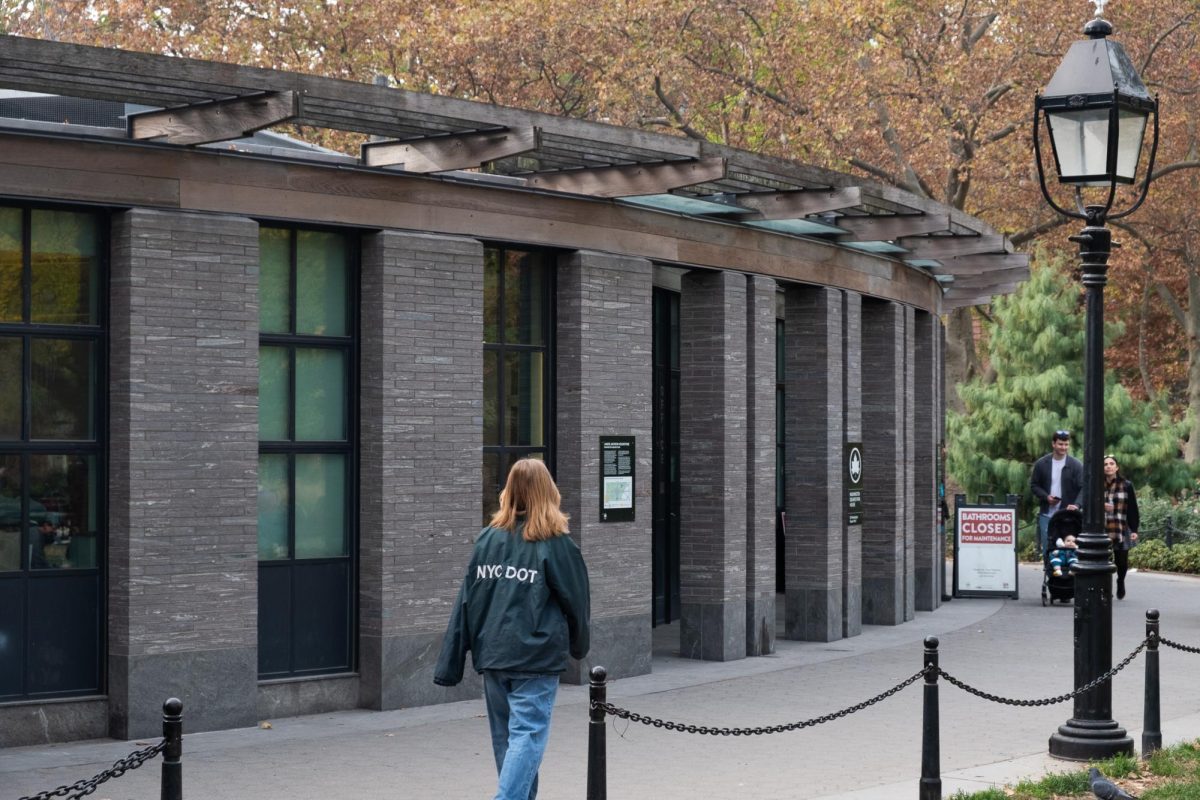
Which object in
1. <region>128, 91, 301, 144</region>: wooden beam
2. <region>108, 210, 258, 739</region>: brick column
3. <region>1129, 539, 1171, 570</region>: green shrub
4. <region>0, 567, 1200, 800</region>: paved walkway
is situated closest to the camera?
<region>0, 567, 1200, 800</region>: paved walkway

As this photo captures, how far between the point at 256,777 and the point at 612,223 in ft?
20.1

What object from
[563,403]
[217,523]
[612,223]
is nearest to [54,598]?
[217,523]

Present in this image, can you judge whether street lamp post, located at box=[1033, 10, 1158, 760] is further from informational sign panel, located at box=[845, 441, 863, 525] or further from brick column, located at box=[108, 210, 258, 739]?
informational sign panel, located at box=[845, 441, 863, 525]

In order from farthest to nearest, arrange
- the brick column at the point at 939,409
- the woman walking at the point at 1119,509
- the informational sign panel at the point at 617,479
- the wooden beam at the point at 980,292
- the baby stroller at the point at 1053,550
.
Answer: the wooden beam at the point at 980,292 → the brick column at the point at 939,409 → the baby stroller at the point at 1053,550 → the woman walking at the point at 1119,509 → the informational sign panel at the point at 617,479

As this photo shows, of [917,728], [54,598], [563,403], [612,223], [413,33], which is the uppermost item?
[413,33]

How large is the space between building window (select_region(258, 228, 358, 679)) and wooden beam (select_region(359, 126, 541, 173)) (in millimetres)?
712

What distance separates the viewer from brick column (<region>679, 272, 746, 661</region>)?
1528 centimetres

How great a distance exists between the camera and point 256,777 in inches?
379

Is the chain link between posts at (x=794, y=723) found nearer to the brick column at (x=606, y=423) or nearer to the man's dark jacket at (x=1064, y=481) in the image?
the brick column at (x=606, y=423)

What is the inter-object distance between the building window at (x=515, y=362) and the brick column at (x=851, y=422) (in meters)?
4.60

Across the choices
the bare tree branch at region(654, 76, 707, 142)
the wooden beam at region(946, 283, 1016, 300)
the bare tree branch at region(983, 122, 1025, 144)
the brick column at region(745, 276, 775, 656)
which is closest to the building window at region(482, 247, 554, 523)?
the brick column at region(745, 276, 775, 656)

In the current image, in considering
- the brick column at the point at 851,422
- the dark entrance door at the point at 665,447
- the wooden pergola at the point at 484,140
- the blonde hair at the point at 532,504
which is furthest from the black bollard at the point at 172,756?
the brick column at the point at 851,422

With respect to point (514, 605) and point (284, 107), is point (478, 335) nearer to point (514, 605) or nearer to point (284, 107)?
point (284, 107)

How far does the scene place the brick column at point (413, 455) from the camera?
40.6 feet
